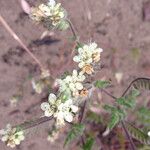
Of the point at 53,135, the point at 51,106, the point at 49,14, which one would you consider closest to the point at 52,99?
the point at 51,106

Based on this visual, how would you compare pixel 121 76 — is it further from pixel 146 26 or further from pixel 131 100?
pixel 131 100

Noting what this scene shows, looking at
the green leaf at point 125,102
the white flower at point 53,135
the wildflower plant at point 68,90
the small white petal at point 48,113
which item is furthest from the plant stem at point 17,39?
the small white petal at point 48,113

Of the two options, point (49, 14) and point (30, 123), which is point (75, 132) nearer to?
point (30, 123)

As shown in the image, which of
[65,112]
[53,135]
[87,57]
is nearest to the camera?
[65,112]

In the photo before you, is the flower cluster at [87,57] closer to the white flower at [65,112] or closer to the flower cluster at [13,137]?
the white flower at [65,112]

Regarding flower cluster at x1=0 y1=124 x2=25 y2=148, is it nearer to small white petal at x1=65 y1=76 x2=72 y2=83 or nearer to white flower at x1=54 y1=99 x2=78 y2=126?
white flower at x1=54 y1=99 x2=78 y2=126
